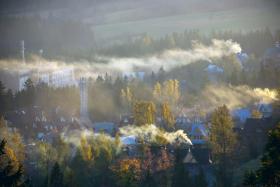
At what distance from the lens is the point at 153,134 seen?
4022cm

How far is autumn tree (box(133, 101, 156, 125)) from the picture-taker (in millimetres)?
44497

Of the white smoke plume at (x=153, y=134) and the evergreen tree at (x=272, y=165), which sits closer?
the evergreen tree at (x=272, y=165)

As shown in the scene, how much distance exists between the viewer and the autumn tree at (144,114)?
44497 millimetres

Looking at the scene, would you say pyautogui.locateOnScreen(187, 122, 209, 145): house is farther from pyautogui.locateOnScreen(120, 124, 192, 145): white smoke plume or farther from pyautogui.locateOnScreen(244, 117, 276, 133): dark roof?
pyautogui.locateOnScreen(244, 117, 276, 133): dark roof

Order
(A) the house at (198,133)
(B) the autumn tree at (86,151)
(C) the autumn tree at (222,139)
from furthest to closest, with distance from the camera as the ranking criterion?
(A) the house at (198,133)
(B) the autumn tree at (86,151)
(C) the autumn tree at (222,139)

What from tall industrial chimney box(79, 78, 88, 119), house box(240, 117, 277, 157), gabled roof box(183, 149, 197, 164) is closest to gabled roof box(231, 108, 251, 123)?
house box(240, 117, 277, 157)

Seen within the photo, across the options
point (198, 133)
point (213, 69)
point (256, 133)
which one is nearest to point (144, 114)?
point (198, 133)

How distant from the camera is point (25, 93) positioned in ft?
188

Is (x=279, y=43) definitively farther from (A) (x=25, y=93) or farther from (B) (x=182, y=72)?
(A) (x=25, y=93)

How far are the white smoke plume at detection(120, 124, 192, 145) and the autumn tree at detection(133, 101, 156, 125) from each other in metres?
0.70

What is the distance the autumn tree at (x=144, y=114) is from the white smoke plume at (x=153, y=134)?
70cm

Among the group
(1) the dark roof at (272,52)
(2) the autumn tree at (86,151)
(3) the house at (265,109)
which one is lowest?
(2) the autumn tree at (86,151)

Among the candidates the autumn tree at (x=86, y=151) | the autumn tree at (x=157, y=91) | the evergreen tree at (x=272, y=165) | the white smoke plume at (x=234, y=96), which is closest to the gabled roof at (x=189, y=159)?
the autumn tree at (x=86, y=151)

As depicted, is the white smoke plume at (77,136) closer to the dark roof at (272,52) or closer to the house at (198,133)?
the house at (198,133)
